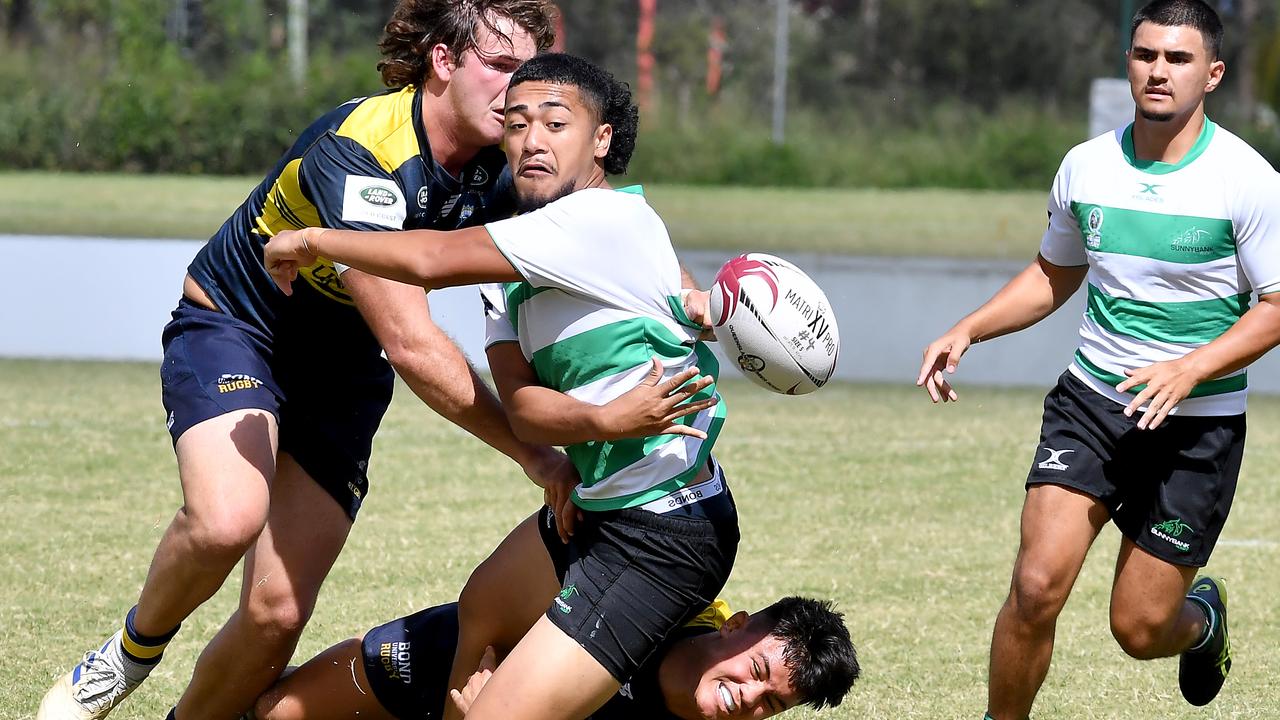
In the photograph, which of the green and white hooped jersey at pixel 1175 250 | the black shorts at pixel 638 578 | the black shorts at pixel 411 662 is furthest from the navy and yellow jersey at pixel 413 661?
the green and white hooped jersey at pixel 1175 250

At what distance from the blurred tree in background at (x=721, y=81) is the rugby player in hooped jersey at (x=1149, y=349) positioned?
77.0 ft

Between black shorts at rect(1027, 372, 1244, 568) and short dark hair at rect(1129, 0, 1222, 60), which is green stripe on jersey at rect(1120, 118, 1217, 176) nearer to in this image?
short dark hair at rect(1129, 0, 1222, 60)

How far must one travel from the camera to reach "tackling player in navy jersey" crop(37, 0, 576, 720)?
3979 millimetres

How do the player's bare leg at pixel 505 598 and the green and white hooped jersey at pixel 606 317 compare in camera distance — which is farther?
the player's bare leg at pixel 505 598

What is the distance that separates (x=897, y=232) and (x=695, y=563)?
64.5 ft

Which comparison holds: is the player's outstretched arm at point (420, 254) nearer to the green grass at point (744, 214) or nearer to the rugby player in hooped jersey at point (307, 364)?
the rugby player in hooped jersey at point (307, 364)

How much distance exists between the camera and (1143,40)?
441 cm

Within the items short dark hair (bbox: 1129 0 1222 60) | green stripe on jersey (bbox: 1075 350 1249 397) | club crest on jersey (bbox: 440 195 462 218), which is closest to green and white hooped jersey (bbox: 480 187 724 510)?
club crest on jersey (bbox: 440 195 462 218)

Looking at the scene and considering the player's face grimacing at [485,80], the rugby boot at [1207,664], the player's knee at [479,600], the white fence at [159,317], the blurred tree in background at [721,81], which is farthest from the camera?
the blurred tree in background at [721,81]

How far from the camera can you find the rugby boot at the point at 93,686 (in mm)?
4223

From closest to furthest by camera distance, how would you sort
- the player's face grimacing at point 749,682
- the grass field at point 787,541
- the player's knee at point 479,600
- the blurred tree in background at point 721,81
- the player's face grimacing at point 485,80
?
the player's face grimacing at point 749,682 → the player's knee at point 479,600 → the player's face grimacing at point 485,80 → the grass field at point 787,541 → the blurred tree in background at point 721,81

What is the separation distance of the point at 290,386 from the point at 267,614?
68 cm

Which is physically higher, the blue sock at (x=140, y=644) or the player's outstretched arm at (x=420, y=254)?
the player's outstretched arm at (x=420, y=254)

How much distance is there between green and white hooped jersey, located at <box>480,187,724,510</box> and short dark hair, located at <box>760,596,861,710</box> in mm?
470
